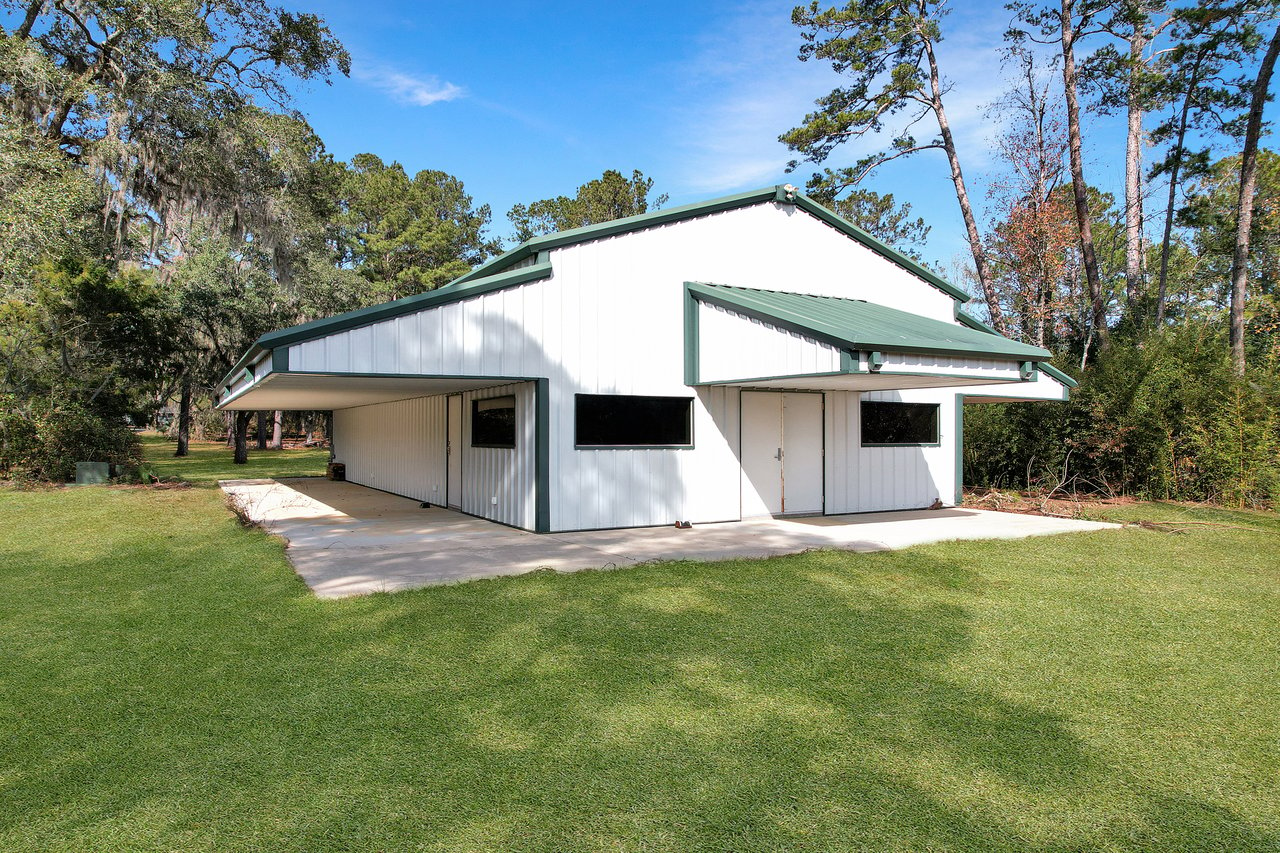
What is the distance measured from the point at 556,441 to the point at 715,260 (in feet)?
12.5

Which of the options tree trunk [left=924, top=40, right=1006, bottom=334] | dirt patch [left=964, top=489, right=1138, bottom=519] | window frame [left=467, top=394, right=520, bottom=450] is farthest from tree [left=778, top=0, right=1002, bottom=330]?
window frame [left=467, top=394, right=520, bottom=450]

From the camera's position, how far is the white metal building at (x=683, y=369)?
27.4ft

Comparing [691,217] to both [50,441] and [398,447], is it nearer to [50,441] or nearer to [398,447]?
[398,447]

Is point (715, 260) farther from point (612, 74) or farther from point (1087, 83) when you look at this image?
point (1087, 83)

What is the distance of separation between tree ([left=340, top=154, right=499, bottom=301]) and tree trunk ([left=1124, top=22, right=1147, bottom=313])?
1039 inches

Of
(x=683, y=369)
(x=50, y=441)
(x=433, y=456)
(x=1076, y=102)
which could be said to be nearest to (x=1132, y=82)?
(x=1076, y=102)

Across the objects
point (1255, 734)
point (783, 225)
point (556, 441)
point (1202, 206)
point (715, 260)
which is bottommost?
point (1255, 734)

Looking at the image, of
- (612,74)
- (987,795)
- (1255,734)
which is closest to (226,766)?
(987,795)

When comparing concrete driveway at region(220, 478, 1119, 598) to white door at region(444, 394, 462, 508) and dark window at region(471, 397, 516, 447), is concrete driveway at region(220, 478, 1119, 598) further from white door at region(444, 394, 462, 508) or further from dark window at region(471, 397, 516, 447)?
dark window at region(471, 397, 516, 447)

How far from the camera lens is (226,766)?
10.4ft

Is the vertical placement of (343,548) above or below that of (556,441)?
below

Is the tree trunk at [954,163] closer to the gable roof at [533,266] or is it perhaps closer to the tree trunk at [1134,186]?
the tree trunk at [1134,186]

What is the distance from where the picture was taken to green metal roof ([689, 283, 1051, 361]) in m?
7.80

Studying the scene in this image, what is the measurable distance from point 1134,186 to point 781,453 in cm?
1641
